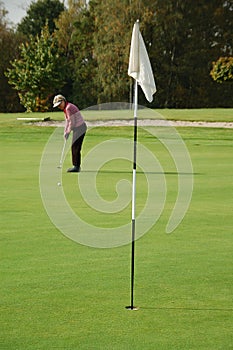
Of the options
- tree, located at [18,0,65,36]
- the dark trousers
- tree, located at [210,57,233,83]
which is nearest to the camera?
the dark trousers

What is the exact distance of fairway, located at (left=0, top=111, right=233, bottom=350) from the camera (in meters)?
5.41

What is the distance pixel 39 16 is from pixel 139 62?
6358cm

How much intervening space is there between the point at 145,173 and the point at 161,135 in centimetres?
1470

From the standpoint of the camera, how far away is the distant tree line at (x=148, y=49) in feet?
203

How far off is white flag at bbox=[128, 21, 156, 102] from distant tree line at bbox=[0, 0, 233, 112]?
5326cm

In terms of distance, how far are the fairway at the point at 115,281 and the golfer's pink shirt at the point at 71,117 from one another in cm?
399

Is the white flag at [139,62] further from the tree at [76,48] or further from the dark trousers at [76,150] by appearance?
the tree at [76,48]

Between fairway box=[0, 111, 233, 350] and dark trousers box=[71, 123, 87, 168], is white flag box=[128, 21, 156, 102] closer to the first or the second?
fairway box=[0, 111, 233, 350]

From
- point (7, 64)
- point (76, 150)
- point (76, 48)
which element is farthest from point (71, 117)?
point (76, 48)

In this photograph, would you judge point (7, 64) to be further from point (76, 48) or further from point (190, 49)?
point (190, 49)

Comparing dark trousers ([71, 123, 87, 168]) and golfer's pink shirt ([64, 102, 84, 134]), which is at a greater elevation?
golfer's pink shirt ([64, 102, 84, 134])

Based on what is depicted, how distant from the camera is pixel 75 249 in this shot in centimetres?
839

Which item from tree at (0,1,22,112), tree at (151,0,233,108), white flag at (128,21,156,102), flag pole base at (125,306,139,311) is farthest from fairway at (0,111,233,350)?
tree at (0,1,22,112)

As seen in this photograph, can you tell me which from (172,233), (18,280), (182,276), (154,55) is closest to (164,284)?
(182,276)
